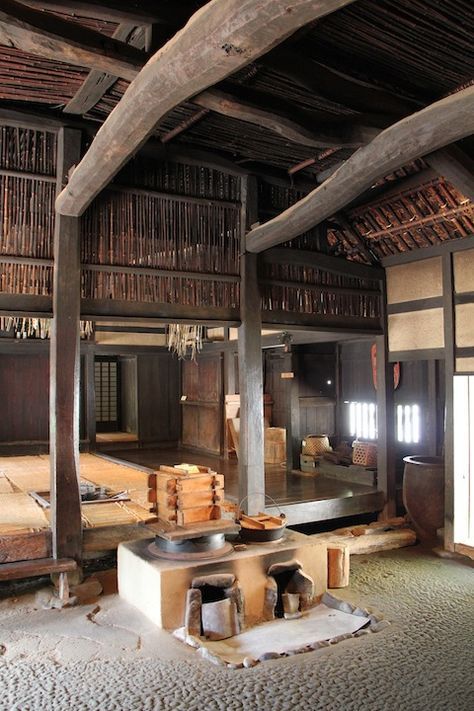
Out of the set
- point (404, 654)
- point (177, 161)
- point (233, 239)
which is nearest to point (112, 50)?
point (177, 161)

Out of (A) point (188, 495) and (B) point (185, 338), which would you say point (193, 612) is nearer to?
(A) point (188, 495)

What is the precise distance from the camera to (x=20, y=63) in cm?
424

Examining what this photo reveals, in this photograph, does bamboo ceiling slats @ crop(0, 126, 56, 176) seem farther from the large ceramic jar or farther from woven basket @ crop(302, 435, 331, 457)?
woven basket @ crop(302, 435, 331, 457)

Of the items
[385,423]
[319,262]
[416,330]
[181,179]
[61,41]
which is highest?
[181,179]

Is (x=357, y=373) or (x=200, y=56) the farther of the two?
(x=357, y=373)

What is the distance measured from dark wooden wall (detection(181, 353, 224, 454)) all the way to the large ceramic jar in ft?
12.8

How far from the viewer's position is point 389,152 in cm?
407

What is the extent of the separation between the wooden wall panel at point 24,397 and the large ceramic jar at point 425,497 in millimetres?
6604

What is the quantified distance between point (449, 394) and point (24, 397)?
7.37m

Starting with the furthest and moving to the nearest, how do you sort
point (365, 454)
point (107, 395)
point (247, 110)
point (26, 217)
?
point (107, 395) < point (365, 454) < point (26, 217) < point (247, 110)

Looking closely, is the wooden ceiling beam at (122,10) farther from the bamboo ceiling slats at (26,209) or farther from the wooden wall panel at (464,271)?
the wooden wall panel at (464,271)

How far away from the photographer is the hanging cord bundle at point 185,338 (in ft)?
34.3

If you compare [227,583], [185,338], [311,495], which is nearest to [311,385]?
[185,338]

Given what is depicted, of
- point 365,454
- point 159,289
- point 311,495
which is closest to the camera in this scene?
point 159,289
